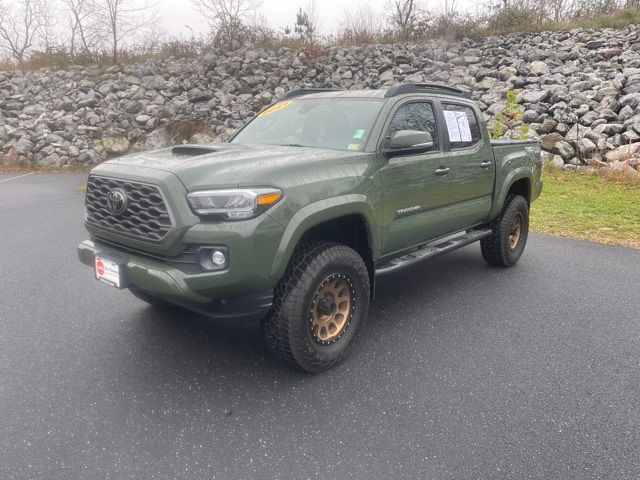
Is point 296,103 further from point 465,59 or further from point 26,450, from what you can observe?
point 465,59

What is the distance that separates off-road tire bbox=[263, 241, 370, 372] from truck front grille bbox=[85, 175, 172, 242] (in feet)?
2.72

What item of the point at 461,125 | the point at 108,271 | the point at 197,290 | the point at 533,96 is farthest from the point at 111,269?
the point at 533,96

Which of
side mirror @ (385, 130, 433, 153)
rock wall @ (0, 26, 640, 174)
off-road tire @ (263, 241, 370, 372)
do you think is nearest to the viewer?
off-road tire @ (263, 241, 370, 372)

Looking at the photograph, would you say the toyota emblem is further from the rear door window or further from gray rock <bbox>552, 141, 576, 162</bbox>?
gray rock <bbox>552, 141, 576, 162</bbox>

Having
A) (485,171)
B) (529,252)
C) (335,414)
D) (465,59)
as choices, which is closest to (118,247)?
(335,414)

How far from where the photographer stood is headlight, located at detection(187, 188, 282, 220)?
2.75 m

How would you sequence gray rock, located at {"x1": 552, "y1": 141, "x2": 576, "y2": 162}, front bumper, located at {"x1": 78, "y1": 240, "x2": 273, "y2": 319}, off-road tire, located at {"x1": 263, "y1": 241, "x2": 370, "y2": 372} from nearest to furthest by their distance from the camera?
front bumper, located at {"x1": 78, "y1": 240, "x2": 273, "y2": 319} → off-road tire, located at {"x1": 263, "y1": 241, "x2": 370, "y2": 372} → gray rock, located at {"x1": 552, "y1": 141, "x2": 576, "y2": 162}

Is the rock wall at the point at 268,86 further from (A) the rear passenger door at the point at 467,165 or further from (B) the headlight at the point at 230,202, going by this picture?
(B) the headlight at the point at 230,202

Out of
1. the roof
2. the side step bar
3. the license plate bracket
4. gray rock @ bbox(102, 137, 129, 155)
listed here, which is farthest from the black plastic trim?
gray rock @ bbox(102, 137, 129, 155)

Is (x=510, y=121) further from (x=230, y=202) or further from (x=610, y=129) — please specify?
(x=230, y=202)

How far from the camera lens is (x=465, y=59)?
16688 mm

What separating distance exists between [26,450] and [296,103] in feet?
10.9

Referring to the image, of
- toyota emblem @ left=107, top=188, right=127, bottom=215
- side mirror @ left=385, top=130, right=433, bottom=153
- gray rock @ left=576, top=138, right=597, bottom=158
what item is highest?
side mirror @ left=385, top=130, right=433, bottom=153

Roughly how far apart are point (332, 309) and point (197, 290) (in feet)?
3.27
